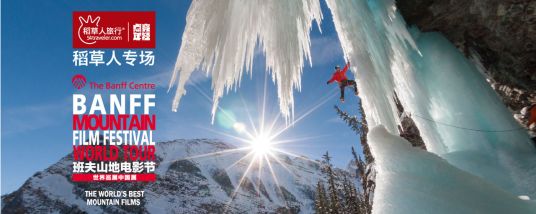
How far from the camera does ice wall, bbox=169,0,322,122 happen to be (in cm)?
427

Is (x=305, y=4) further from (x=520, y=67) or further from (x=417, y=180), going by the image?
(x=520, y=67)

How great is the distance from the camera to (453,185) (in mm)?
3236

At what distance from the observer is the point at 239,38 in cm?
439

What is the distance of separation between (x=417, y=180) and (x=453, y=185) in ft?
0.99

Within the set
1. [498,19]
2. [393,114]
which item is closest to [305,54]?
[393,114]

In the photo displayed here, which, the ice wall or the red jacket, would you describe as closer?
the ice wall

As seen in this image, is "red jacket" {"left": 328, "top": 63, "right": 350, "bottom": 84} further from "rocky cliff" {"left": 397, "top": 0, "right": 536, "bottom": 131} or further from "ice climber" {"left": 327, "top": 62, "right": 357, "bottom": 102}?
"rocky cliff" {"left": 397, "top": 0, "right": 536, "bottom": 131}

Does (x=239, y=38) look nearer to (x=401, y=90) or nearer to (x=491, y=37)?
(x=401, y=90)

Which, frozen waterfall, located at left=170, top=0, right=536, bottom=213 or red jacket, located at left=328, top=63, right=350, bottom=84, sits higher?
red jacket, located at left=328, top=63, right=350, bottom=84

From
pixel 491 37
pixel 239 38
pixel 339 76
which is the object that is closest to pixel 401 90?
pixel 491 37

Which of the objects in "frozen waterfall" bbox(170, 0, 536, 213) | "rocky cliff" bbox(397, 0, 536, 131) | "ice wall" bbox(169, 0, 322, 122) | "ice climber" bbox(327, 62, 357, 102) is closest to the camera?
"frozen waterfall" bbox(170, 0, 536, 213)

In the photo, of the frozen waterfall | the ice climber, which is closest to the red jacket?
the ice climber

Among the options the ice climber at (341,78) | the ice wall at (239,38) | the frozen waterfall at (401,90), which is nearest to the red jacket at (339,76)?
the ice climber at (341,78)

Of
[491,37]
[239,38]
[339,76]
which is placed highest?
[339,76]
